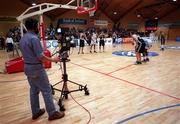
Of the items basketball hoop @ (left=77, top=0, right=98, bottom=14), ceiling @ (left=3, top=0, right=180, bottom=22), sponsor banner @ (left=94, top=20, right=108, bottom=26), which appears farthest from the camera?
sponsor banner @ (left=94, top=20, right=108, bottom=26)

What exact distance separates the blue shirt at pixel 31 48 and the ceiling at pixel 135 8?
18.2m

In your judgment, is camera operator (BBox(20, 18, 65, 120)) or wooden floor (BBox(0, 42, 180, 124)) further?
wooden floor (BBox(0, 42, 180, 124))

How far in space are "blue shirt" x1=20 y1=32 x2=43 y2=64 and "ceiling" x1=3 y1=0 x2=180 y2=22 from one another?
59.8ft

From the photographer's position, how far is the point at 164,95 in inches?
162

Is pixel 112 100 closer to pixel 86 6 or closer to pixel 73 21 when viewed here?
pixel 86 6

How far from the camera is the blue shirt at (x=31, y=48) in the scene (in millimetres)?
2578

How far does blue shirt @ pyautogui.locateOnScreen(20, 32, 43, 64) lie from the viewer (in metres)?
2.58

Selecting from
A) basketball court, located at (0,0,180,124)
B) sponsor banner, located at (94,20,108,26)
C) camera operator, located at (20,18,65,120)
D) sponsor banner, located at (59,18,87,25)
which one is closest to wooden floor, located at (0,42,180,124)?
basketball court, located at (0,0,180,124)

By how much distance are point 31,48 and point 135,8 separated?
26212 millimetres

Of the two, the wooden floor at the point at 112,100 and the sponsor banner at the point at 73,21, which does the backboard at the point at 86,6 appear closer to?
the wooden floor at the point at 112,100

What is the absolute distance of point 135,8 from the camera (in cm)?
2633

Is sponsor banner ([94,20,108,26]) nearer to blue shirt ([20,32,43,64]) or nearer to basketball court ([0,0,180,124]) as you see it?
basketball court ([0,0,180,124])

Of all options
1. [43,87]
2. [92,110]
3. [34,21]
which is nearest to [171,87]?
[92,110]

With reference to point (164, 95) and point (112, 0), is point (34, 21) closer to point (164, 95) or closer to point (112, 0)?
point (164, 95)
